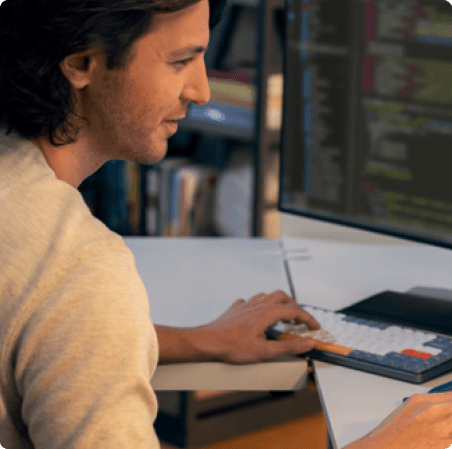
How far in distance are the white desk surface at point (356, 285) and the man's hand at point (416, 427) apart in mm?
28

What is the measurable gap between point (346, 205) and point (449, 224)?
0.66 ft

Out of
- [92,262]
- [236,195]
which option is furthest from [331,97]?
[236,195]

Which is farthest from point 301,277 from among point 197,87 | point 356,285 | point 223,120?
point 223,120

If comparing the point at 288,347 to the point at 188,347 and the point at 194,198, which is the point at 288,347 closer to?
the point at 188,347

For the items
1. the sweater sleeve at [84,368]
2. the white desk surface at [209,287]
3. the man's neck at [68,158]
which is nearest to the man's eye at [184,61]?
the man's neck at [68,158]

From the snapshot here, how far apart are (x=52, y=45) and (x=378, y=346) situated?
54 cm

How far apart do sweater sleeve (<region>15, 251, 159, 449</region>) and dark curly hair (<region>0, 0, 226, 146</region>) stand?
20cm

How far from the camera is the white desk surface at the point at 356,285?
31.6 inches

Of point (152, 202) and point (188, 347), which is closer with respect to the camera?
point (188, 347)

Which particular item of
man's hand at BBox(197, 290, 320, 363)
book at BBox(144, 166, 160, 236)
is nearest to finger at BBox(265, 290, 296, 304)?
man's hand at BBox(197, 290, 320, 363)

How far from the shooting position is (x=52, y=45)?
0.77 metres

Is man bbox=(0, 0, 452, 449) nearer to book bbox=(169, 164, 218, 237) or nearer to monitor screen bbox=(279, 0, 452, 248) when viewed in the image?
monitor screen bbox=(279, 0, 452, 248)

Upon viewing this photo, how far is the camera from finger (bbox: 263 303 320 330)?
1.00 metres

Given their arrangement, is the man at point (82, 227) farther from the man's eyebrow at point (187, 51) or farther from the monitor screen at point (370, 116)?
the monitor screen at point (370, 116)
